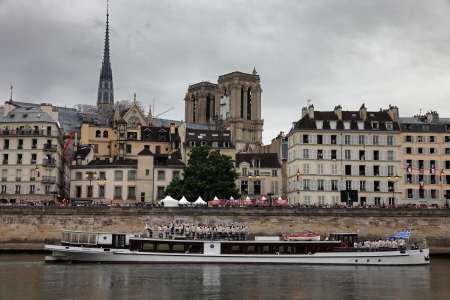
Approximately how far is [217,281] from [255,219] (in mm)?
24494

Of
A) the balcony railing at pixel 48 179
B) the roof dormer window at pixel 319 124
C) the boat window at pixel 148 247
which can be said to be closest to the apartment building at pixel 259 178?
the roof dormer window at pixel 319 124

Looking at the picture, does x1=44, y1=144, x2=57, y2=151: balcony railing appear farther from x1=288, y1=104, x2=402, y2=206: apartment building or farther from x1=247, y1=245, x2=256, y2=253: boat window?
x1=247, y1=245, x2=256, y2=253: boat window

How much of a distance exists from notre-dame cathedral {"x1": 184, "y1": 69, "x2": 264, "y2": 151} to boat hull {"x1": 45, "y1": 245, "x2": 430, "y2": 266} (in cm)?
8801

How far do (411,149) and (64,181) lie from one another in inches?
1779

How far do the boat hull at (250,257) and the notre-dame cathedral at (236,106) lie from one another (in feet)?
289

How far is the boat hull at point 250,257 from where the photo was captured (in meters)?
53.4

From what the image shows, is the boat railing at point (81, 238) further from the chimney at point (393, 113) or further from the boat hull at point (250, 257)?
the chimney at point (393, 113)

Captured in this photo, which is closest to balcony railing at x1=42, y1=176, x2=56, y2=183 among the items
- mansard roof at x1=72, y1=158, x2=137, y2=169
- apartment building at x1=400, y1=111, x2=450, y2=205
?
mansard roof at x1=72, y1=158, x2=137, y2=169

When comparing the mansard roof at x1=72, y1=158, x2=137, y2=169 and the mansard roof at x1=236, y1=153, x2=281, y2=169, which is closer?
the mansard roof at x1=72, y1=158, x2=137, y2=169

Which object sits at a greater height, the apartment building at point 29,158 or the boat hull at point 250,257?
the apartment building at point 29,158

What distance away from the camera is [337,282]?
139 ft

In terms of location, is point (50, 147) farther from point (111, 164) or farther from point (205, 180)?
point (205, 180)

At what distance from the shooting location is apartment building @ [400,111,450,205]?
80438mm

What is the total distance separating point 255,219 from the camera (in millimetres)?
65938
